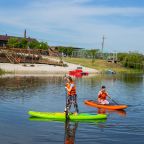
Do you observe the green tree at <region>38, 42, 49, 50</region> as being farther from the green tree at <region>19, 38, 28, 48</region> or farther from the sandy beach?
the sandy beach

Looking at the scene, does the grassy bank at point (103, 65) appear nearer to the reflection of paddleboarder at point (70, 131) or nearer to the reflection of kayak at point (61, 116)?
the reflection of kayak at point (61, 116)

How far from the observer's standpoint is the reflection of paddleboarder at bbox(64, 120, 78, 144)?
19.4 meters

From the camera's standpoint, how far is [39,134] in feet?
66.9

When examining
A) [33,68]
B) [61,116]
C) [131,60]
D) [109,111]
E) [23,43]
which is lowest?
[109,111]

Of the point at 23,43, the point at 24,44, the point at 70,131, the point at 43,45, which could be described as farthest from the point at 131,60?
the point at 70,131

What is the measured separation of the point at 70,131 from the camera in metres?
21.7

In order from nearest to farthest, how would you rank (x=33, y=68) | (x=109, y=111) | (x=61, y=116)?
(x=61, y=116) → (x=109, y=111) → (x=33, y=68)

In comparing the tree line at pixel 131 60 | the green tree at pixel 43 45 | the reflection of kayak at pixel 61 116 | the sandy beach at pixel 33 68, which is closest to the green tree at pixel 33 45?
the green tree at pixel 43 45

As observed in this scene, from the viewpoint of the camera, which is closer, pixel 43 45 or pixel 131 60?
pixel 43 45

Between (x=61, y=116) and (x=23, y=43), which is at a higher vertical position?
(x=23, y=43)

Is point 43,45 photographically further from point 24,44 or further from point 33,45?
point 24,44

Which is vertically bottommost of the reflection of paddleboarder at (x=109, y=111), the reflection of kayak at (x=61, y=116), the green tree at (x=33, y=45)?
the reflection of paddleboarder at (x=109, y=111)

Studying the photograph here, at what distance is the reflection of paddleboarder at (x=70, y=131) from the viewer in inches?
762

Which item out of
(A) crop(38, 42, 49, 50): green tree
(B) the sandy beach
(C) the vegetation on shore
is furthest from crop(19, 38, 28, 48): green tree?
(B) the sandy beach
